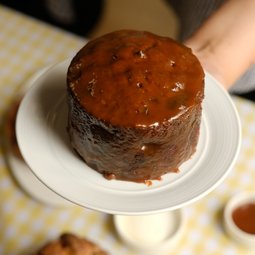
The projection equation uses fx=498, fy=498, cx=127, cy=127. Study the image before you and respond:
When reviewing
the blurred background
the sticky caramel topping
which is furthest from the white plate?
the blurred background

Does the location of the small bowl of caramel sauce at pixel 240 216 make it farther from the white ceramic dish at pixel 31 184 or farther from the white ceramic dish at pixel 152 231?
the white ceramic dish at pixel 31 184

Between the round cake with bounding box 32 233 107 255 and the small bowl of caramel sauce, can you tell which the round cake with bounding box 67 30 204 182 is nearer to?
the round cake with bounding box 32 233 107 255

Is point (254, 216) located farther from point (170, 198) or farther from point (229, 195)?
point (170, 198)

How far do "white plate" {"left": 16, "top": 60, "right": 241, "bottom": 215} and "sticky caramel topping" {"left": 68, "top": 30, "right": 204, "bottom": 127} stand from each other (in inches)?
6.4

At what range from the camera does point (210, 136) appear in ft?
3.89

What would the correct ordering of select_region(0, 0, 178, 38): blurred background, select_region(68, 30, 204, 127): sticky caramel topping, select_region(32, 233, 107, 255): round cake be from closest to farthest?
select_region(68, 30, 204, 127): sticky caramel topping
select_region(32, 233, 107, 255): round cake
select_region(0, 0, 178, 38): blurred background

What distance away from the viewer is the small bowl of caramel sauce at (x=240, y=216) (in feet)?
4.66

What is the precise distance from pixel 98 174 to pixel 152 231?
1.28 ft

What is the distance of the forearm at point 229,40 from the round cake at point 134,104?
1.34 ft

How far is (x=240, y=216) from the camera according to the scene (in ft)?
4.79

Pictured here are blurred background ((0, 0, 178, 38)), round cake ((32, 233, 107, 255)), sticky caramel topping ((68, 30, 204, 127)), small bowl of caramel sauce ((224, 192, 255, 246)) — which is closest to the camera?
sticky caramel topping ((68, 30, 204, 127))

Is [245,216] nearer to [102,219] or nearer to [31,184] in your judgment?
[102,219]

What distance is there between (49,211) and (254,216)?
61cm

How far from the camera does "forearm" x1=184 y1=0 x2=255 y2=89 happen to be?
149cm
